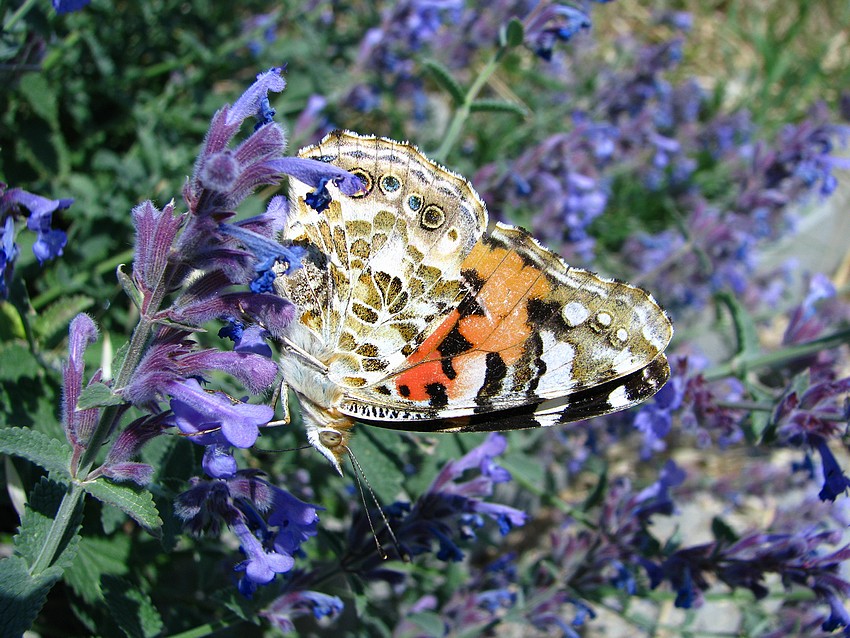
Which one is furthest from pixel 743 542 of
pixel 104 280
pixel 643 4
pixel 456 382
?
pixel 643 4

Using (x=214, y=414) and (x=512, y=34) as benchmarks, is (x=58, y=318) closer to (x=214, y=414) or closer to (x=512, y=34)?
(x=214, y=414)

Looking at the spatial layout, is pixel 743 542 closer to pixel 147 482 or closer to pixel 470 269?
pixel 470 269

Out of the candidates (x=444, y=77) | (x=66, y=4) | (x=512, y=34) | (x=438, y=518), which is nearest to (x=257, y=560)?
(x=438, y=518)

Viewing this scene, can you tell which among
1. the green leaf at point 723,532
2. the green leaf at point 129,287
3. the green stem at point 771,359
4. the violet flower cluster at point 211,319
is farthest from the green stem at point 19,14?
the green leaf at point 723,532

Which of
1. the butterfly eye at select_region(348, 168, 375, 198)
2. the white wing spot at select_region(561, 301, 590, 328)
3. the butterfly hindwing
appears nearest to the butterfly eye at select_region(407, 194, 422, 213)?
the butterfly eye at select_region(348, 168, 375, 198)

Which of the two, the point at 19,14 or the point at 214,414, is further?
the point at 19,14

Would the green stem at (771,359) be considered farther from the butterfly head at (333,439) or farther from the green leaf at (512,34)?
the butterfly head at (333,439)

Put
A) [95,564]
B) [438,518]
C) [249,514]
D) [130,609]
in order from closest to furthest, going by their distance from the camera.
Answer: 1. [249,514]
2. [130,609]
3. [95,564]
4. [438,518]
